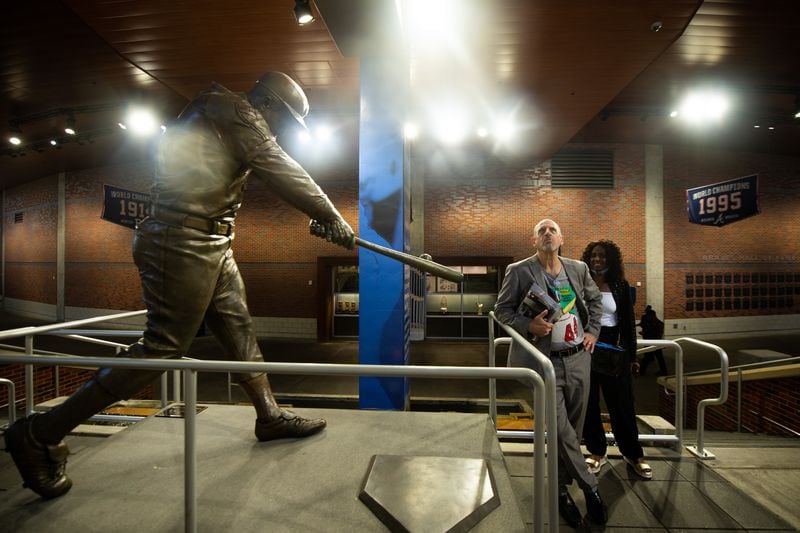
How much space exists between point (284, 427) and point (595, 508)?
194 centimetres

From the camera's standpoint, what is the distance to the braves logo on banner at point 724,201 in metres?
8.55

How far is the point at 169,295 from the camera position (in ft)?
6.06

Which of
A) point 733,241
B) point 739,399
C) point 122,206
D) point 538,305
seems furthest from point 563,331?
point 733,241

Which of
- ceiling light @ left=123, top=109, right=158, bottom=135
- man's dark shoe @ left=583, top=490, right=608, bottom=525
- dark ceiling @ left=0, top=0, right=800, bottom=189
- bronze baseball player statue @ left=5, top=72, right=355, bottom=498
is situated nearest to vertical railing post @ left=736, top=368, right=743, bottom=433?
dark ceiling @ left=0, top=0, right=800, bottom=189

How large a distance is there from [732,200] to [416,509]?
438 inches

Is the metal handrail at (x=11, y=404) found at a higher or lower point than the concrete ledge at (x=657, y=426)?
higher

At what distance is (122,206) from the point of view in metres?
9.79

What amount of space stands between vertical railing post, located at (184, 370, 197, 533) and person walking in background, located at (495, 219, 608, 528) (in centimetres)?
175

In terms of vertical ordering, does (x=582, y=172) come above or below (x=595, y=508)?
above

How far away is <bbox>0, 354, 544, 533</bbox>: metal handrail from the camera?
1309 mm

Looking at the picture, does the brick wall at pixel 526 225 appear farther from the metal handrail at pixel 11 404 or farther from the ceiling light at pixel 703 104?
the metal handrail at pixel 11 404

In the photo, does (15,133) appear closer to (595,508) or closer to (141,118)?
(141,118)

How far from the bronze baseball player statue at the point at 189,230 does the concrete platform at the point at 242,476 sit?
0.76 feet

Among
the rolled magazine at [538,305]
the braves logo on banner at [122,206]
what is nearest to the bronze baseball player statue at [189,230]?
the rolled magazine at [538,305]
